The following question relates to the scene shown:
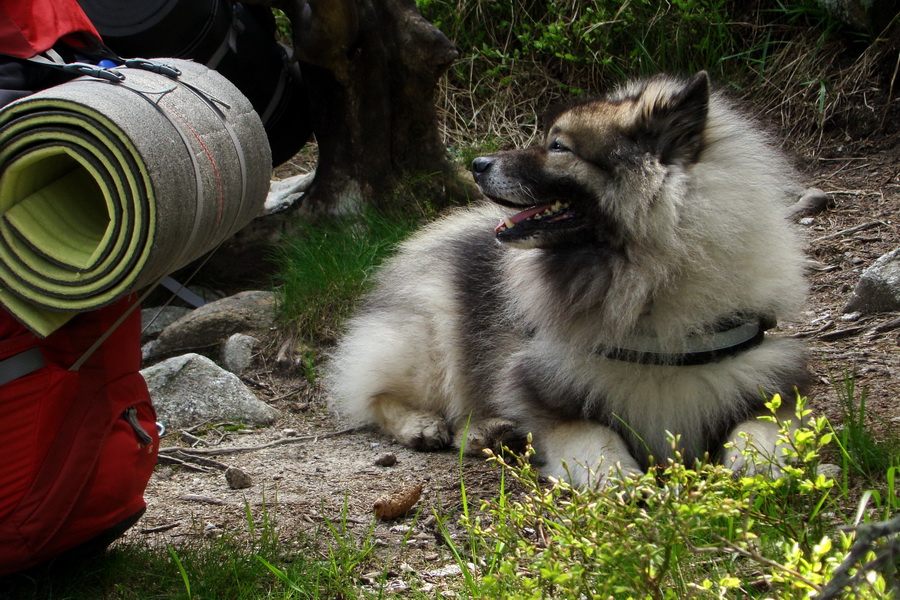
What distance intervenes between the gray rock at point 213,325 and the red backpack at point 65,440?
2.32 meters

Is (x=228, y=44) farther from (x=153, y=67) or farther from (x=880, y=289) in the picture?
(x=880, y=289)

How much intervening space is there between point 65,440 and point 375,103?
3.16 m

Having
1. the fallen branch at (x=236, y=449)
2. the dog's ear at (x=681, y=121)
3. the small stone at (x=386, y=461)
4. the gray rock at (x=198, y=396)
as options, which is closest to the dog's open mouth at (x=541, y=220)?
the dog's ear at (x=681, y=121)

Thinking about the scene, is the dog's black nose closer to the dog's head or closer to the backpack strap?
the dog's head

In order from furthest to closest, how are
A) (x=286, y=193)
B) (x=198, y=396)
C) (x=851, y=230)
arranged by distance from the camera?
(x=286, y=193)
(x=851, y=230)
(x=198, y=396)

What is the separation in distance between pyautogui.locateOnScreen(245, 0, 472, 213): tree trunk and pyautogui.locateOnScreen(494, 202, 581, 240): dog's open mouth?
2.09 metres

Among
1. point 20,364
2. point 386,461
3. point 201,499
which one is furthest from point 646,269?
point 20,364

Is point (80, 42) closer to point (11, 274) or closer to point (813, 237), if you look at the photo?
point (11, 274)

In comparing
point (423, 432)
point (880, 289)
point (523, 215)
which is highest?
point (523, 215)

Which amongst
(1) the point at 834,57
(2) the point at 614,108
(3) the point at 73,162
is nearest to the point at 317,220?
(2) the point at 614,108

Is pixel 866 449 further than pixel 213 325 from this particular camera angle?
No

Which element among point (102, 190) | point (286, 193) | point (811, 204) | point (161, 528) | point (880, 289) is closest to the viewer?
point (102, 190)

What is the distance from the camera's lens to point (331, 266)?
443 centimetres

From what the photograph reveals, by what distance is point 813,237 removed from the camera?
15.2 feet
